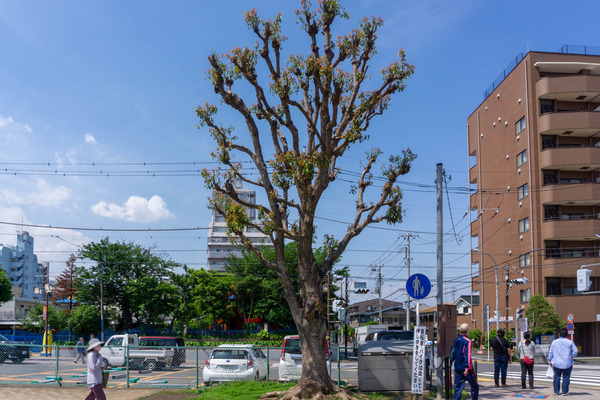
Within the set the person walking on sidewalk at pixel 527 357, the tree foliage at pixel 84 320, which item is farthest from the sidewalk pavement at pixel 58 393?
the tree foliage at pixel 84 320

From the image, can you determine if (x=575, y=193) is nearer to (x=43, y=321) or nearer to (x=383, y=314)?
(x=383, y=314)

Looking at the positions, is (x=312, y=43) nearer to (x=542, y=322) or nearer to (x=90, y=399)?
(x=90, y=399)

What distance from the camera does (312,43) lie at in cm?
1434

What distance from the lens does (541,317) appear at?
138 ft

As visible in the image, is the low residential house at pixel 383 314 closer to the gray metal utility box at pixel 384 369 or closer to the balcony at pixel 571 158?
the balcony at pixel 571 158

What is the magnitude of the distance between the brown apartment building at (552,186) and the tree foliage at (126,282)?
28.1m

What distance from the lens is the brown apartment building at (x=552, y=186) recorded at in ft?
147

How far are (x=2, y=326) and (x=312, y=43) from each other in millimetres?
67508

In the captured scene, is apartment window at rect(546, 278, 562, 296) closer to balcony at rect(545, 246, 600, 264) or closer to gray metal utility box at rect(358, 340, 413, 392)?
balcony at rect(545, 246, 600, 264)

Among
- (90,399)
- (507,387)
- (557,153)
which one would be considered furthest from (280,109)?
(557,153)

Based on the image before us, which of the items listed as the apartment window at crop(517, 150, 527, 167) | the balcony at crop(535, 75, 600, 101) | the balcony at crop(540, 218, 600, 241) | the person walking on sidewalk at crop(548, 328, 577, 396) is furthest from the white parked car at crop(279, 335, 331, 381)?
the balcony at crop(535, 75, 600, 101)

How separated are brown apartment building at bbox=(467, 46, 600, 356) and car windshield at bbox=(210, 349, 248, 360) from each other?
3042cm

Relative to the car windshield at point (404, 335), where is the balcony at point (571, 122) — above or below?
above

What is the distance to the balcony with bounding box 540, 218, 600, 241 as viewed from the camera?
4466 cm
